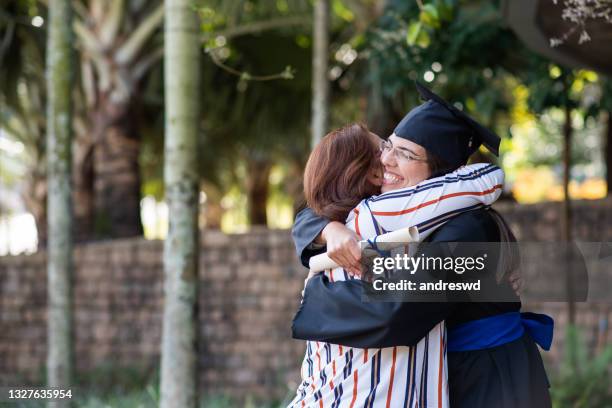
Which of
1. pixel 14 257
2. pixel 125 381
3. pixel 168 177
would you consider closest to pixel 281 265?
Result: pixel 125 381

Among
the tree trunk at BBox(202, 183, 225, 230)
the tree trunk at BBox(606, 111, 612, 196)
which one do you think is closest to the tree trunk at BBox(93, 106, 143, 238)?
the tree trunk at BBox(606, 111, 612, 196)

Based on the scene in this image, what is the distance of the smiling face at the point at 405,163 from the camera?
2352 mm

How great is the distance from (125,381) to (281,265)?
1906 mm

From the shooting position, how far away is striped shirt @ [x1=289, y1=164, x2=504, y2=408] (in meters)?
2.20

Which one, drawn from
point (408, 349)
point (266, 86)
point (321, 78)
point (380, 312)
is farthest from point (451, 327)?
point (266, 86)

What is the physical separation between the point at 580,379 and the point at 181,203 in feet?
12.4

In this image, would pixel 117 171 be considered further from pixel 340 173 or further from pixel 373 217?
pixel 373 217

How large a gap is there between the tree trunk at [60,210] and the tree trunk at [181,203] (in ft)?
4.77

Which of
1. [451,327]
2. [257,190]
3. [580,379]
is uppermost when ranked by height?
[257,190]

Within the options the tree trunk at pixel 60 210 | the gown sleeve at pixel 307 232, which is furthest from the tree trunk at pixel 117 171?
the gown sleeve at pixel 307 232

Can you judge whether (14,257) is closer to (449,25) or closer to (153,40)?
(153,40)

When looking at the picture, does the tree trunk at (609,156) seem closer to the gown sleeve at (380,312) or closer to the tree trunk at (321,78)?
the tree trunk at (321,78)

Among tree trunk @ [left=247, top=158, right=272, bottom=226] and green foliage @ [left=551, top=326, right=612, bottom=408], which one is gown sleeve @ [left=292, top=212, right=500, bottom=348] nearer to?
green foliage @ [left=551, top=326, right=612, bottom=408]

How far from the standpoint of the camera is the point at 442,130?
2.34 m
